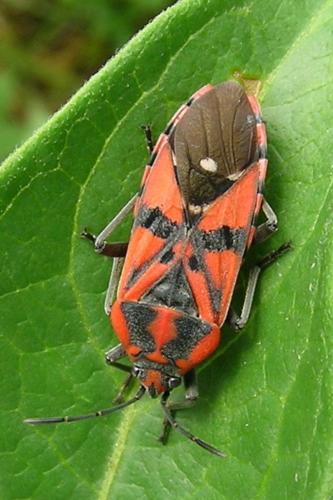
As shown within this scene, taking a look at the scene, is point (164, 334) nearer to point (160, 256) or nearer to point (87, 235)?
point (160, 256)

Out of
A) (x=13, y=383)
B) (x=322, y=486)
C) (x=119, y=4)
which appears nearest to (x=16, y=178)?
(x=13, y=383)

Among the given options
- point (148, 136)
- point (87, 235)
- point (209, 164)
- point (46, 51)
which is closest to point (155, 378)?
point (87, 235)

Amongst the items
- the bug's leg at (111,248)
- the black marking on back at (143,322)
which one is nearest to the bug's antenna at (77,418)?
the black marking on back at (143,322)

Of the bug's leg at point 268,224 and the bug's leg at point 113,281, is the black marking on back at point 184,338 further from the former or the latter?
the bug's leg at point 268,224

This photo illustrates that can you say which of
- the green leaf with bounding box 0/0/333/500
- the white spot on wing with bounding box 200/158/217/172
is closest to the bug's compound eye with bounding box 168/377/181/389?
the green leaf with bounding box 0/0/333/500

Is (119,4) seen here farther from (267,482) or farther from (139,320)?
(267,482)

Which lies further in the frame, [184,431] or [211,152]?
[211,152]
